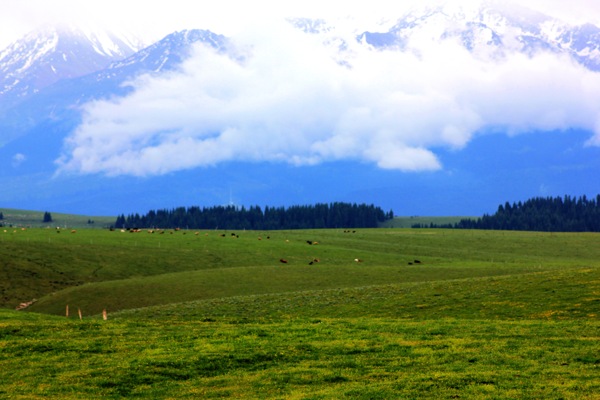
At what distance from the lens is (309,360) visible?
105 feet

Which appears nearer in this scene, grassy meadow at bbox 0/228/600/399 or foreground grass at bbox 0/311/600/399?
foreground grass at bbox 0/311/600/399

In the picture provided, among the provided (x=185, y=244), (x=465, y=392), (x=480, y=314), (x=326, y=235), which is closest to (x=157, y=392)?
(x=465, y=392)

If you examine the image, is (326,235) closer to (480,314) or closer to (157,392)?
(480,314)

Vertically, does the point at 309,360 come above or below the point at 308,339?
below

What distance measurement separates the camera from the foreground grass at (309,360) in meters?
26.6

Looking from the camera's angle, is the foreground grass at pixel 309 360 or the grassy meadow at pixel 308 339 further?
the grassy meadow at pixel 308 339

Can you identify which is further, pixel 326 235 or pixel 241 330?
pixel 326 235

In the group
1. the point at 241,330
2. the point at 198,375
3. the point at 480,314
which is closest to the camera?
the point at 198,375

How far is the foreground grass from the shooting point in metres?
26.6

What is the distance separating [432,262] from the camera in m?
113

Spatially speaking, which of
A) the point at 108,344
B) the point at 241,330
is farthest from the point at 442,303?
the point at 108,344

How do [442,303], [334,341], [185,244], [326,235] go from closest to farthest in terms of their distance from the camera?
[334,341]
[442,303]
[185,244]
[326,235]

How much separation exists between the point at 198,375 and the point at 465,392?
10.2m

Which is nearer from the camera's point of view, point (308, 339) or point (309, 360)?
point (309, 360)
